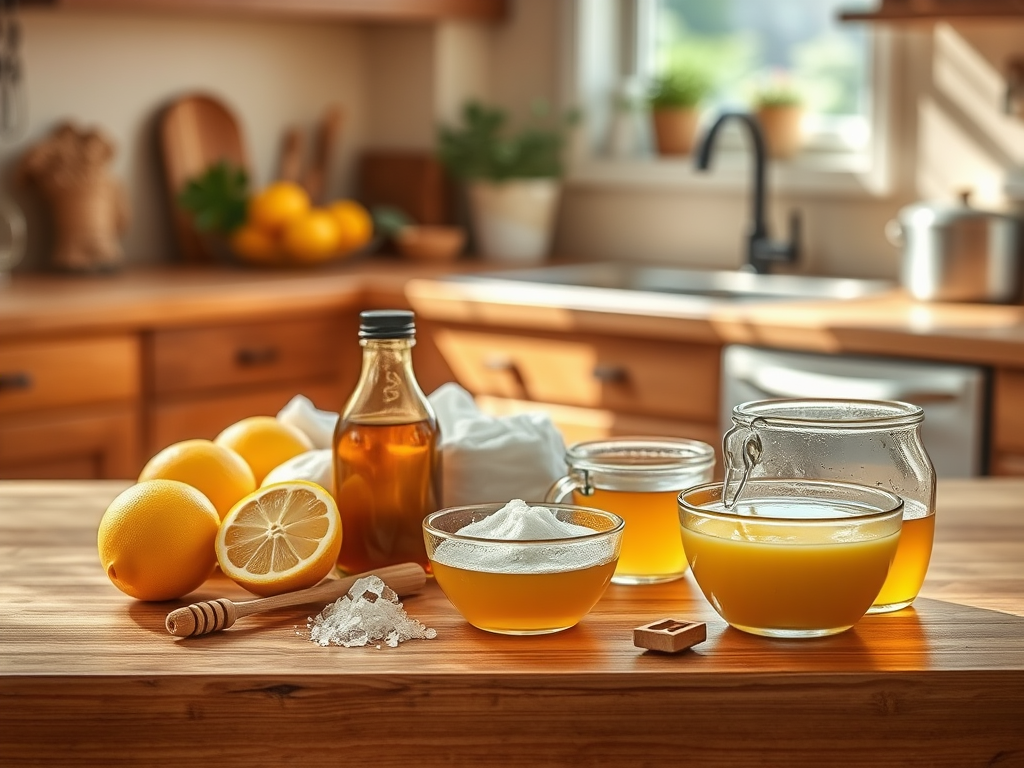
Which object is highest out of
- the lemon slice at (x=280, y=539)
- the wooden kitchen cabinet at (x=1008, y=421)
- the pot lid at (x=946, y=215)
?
the pot lid at (x=946, y=215)

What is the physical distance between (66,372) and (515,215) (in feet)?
4.55

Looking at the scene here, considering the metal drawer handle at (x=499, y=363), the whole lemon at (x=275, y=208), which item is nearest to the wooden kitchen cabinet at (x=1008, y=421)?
the metal drawer handle at (x=499, y=363)

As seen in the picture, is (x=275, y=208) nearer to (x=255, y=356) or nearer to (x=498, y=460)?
(x=255, y=356)

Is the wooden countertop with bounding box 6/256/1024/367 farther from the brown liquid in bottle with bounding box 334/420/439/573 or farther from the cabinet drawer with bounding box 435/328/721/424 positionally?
the brown liquid in bottle with bounding box 334/420/439/573

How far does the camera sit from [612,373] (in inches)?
113

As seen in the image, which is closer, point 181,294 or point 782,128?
point 181,294

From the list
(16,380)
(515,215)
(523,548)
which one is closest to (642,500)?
(523,548)

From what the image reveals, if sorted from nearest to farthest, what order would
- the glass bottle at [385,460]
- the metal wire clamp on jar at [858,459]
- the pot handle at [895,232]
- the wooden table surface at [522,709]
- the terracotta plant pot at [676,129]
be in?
the wooden table surface at [522,709] < the metal wire clamp on jar at [858,459] < the glass bottle at [385,460] < the pot handle at [895,232] < the terracotta plant pot at [676,129]

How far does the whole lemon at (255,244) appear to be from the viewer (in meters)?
3.47

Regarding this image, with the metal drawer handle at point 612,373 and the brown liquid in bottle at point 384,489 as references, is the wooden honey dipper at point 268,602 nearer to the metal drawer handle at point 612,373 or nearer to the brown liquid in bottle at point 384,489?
the brown liquid in bottle at point 384,489

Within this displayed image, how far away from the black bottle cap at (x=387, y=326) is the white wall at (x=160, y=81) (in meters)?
2.42

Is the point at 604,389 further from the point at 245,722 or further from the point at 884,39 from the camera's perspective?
the point at 245,722

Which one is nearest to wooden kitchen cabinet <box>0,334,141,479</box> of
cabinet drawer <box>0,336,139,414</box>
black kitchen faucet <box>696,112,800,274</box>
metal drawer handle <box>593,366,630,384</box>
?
cabinet drawer <box>0,336,139,414</box>

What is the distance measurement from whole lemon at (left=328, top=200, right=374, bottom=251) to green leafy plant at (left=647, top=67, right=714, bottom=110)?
789mm
